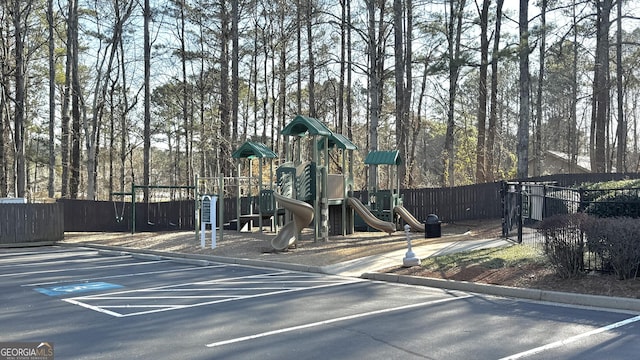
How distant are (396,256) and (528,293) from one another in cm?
514

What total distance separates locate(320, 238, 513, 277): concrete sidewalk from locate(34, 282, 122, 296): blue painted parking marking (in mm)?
4519

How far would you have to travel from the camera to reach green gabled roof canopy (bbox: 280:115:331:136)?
679 inches

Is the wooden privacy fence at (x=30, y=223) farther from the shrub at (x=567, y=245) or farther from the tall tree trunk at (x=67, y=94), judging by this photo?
the shrub at (x=567, y=245)

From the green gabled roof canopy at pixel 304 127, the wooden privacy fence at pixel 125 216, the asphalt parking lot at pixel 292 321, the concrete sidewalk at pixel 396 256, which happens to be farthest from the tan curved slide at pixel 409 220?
the wooden privacy fence at pixel 125 216

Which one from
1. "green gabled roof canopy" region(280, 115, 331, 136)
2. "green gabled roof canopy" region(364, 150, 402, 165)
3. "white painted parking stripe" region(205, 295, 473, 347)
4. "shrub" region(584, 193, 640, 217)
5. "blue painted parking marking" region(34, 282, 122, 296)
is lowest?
"blue painted parking marking" region(34, 282, 122, 296)

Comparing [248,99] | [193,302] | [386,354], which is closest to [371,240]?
[193,302]

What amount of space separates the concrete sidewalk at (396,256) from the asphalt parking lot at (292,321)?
35.4 inches

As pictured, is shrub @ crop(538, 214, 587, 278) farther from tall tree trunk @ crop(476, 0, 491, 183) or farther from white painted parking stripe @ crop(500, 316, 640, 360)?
tall tree trunk @ crop(476, 0, 491, 183)

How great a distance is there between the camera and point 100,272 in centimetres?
1259

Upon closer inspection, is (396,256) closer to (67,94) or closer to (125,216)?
(125,216)

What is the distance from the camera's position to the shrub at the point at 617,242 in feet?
28.2

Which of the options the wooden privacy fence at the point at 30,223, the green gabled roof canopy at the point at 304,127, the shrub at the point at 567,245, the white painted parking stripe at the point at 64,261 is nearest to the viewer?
the shrub at the point at 567,245

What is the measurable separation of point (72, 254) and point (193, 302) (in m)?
10.2

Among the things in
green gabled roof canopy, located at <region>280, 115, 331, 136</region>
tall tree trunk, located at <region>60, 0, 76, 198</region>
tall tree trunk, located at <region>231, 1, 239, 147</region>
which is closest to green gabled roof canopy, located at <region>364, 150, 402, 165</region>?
green gabled roof canopy, located at <region>280, 115, 331, 136</region>
